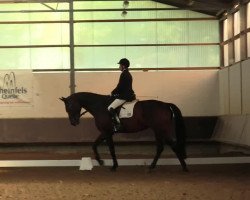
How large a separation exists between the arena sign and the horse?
274 inches

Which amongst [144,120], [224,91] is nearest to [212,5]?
[224,91]

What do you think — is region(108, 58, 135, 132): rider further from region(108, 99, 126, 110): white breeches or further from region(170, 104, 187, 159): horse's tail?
region(170, 104, 187, 159): horse's tail

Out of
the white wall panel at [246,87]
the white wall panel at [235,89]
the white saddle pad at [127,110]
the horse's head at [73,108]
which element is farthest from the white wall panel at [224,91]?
the horse's head at [73,108]

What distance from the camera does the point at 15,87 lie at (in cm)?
1811

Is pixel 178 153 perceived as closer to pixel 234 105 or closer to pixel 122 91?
pixel 122 91

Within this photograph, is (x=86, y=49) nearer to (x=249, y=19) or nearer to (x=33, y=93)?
(x=33, y=93)

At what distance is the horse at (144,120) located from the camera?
10844mm

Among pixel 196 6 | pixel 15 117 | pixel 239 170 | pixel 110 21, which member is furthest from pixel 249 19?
pixel 15 117

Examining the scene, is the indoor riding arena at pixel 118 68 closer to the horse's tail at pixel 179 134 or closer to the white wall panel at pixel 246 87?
the white wall panel at pixel 246 87

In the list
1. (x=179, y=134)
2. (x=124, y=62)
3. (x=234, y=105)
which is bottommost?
(x=179, y=134)

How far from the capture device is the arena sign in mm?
18094

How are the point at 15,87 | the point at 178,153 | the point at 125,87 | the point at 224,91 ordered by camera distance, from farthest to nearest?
the point at 224,91, the point at 15,87, the point at 125,87, the point at 178,153

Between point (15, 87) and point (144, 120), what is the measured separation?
8075 mm

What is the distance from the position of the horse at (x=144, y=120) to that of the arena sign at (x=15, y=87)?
6957 millimetres
